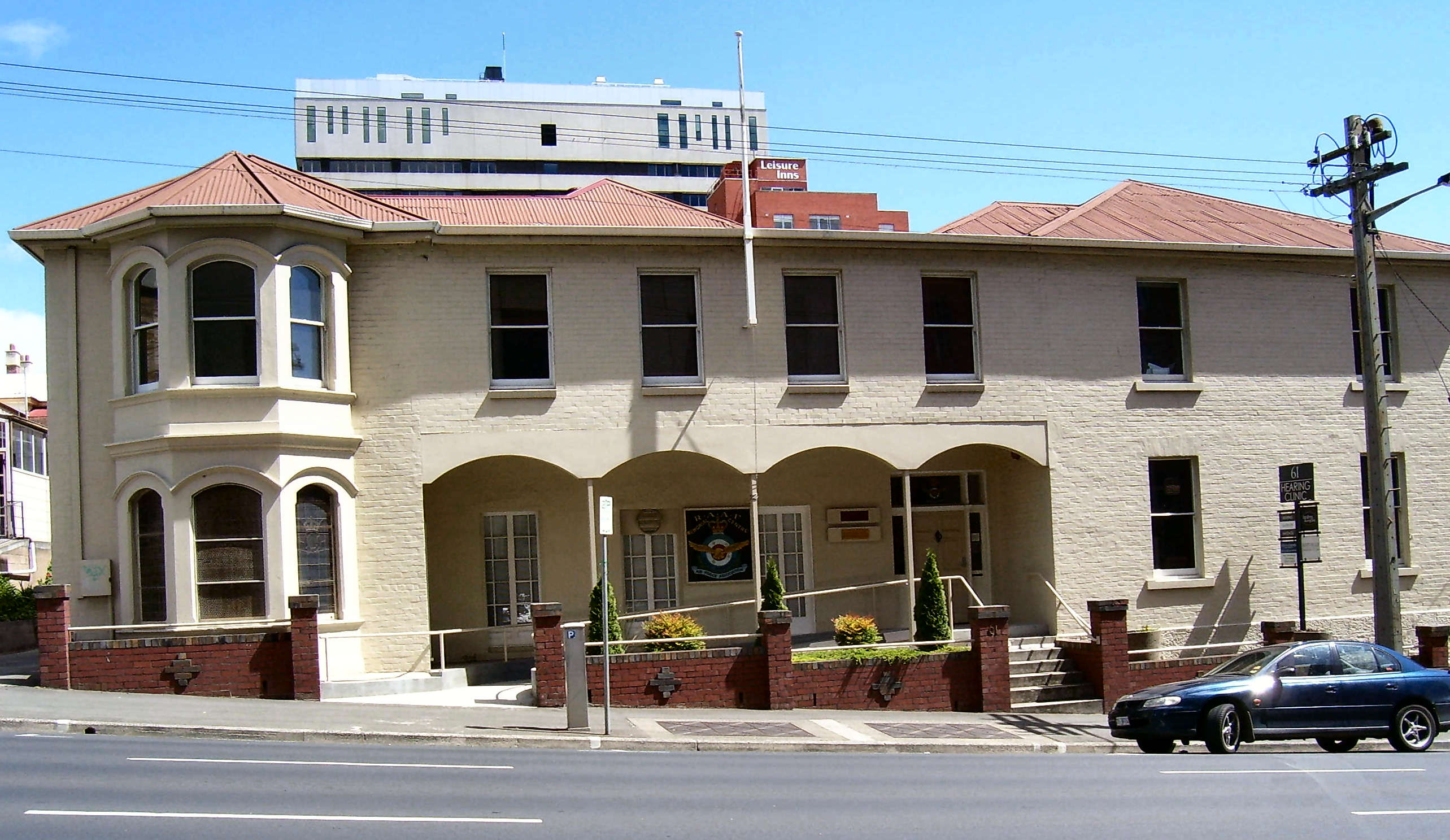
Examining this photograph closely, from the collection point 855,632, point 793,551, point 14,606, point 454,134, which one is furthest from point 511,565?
point 454,134

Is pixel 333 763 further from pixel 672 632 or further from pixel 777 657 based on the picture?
pixel 777 657

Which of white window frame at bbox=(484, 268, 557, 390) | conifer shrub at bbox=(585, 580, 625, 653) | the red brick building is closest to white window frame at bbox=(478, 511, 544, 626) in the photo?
white window frame at bbox=(484, 268, 557, 390)

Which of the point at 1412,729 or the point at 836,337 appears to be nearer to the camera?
the point at 1412,729

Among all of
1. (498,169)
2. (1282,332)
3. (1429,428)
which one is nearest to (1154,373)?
(1282,332)

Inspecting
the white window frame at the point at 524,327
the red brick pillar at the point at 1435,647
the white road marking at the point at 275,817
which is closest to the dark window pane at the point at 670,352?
the white window frame at the point at 524,327

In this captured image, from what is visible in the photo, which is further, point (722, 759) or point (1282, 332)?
point (1282, 332)

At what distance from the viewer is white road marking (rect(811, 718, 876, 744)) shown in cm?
1549

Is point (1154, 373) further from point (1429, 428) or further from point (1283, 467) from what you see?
point (1429, 428)

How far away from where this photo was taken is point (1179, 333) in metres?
22.3

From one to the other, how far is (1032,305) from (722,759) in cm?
1071

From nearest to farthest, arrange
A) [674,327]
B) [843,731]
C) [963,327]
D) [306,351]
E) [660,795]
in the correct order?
[660,795]
[843,731]
[306,351]
[674,327]
[963,327]

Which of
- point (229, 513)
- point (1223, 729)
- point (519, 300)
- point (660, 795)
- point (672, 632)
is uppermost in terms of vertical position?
point (519, 300)

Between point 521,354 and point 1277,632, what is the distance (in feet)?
39.9

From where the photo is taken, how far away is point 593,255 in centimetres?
1967
